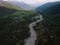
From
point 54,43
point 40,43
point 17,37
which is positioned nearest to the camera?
point 40,43

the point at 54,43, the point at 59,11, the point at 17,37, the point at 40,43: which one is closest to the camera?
the point at 40,43

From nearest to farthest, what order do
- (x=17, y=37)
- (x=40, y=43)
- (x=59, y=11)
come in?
(x=40, y=43) < (x=17, y=37) < (x=59, y=11)

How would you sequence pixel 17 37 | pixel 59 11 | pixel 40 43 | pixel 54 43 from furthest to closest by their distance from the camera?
pixel 59 11, pixel 17 37, pixel 54 43, pixel 40 43

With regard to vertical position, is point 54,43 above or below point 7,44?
below

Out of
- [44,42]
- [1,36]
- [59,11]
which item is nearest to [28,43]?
[44,42]

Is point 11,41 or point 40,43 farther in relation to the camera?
point 11,41

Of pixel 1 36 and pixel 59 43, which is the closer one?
pixel 59 43

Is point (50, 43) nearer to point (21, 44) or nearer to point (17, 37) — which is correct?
point (21, 44)

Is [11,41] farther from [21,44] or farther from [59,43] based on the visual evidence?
[59,43]

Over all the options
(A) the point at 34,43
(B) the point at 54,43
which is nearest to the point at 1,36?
(A) the point at 34,43
